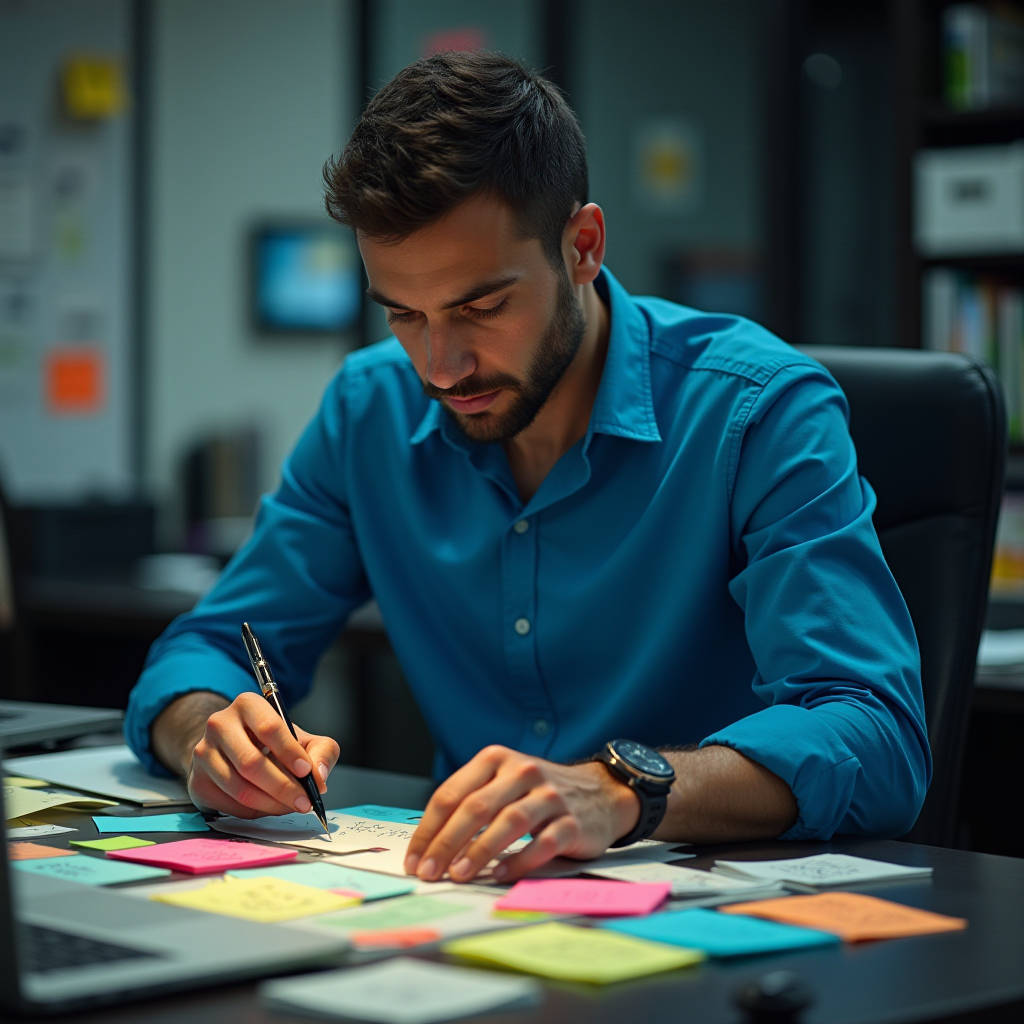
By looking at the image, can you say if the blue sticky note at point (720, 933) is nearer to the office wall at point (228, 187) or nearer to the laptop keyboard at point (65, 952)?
the laptop keyboard at point (65, 952)

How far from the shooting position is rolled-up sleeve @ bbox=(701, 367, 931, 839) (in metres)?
1.16

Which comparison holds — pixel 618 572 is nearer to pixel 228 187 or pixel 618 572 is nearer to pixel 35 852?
pixel 35 852

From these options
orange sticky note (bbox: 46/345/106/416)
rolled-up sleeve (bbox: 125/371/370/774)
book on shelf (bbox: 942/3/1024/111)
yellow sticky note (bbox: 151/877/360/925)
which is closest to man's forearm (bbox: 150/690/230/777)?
rolled-up sleeve (bbox: 125/371/370/774)

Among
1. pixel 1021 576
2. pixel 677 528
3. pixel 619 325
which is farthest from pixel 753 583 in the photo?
pixel 1021 576

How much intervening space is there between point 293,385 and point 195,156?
0.84 m

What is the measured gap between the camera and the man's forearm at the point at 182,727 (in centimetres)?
135

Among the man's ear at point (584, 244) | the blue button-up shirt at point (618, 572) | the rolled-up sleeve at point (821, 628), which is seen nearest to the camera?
the rolled-up sleeve at point (821, 628)

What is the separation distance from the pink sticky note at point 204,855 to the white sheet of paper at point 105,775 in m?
0.20

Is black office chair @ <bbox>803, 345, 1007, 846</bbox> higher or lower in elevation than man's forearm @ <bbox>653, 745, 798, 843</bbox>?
higher

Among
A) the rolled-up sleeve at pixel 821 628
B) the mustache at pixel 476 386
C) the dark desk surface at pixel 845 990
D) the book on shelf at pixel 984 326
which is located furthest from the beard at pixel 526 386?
the book on shelf at pixel 984 326

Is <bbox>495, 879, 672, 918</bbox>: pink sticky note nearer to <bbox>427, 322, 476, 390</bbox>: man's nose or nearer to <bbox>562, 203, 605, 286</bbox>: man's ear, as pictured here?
<bbox>427, 322, 476, 390</bbox>: man's nose

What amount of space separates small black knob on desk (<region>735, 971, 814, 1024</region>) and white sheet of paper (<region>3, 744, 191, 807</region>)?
698 millimetres

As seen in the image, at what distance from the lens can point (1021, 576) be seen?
298 cm

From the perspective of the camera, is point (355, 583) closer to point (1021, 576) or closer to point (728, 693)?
point (728, 693)
